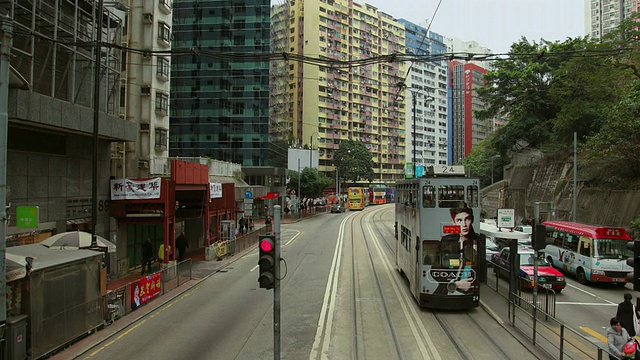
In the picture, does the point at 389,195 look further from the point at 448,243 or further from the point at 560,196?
the point at 448,243

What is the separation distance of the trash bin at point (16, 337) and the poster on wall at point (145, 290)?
4.68 m

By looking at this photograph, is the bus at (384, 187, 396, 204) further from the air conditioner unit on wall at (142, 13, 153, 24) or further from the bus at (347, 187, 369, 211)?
the air conditioner unit on wall at (142, 13, 153, 24)

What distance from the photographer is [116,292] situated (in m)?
13.0

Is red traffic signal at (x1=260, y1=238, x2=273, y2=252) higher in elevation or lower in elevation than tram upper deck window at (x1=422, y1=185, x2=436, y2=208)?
lower

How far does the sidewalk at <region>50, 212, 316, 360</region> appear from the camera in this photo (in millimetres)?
10477

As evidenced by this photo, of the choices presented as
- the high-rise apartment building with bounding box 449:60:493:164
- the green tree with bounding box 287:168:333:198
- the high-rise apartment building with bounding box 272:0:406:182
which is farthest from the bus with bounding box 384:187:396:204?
the high-rise apartment building with bounding box 449:60:493:164

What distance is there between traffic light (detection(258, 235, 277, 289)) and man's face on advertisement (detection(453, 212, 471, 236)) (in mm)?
7478

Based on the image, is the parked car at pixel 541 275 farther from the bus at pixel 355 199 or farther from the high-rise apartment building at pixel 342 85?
the high-rise apartment building at pixel 342 85

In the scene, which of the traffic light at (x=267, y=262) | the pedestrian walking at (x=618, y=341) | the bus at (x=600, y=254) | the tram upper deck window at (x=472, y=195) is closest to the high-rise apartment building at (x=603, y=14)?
the bus at (x=600, y=254)

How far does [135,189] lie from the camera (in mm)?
18969

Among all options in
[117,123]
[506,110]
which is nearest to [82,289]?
[117,123]

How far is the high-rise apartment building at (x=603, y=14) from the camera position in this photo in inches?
5123

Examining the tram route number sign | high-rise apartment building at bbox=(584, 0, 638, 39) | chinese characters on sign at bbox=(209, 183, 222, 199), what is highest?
high-rise apartment building at bbox=(584, 0, 638, 39)

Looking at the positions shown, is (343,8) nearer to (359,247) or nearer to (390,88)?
(390,88)
